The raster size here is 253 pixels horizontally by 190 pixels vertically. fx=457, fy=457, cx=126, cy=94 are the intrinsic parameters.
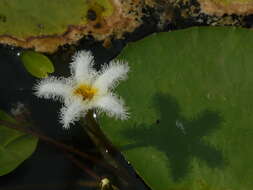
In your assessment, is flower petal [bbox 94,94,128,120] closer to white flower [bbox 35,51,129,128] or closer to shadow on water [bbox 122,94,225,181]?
white flower [bbox 35,51,129,128]

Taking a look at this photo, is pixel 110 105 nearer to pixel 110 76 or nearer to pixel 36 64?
pixel 110 76

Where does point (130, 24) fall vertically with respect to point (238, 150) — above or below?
above

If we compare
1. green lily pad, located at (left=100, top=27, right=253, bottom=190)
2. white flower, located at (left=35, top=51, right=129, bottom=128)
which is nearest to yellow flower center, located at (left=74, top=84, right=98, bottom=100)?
white flower, located at (left=35, top=51, right=129, bottom=128)

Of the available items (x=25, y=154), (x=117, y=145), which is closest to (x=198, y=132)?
(x=117, y=145)

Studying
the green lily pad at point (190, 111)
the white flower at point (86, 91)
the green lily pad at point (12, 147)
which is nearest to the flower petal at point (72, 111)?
the white flower at point (86, 91)

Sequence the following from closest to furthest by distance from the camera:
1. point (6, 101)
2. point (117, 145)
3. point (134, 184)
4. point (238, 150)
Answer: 1. point (238, 150)
2. point (117, 145)
3. point (134, 184)
4. point (6, 101)

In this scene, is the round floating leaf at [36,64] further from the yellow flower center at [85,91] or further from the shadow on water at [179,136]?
the shadow on water at [179,136]

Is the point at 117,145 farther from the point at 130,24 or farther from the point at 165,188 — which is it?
the point at 130,24
